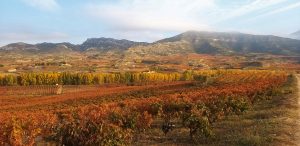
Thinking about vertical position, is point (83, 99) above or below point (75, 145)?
below

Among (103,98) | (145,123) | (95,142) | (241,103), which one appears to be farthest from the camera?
(103,98)

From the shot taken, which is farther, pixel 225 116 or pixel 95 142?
pixel 225 116

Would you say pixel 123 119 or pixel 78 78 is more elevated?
pixel 123 119

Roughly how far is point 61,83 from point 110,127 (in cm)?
11867

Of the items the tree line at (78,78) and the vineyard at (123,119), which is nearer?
the vineyard at (123,119)

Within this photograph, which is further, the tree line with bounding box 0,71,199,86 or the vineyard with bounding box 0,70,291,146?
the tree line with bounding box 0,71,199,86

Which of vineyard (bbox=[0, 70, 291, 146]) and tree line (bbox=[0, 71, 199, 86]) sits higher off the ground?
vineyard (bbox=[0, 70, 291, 146])

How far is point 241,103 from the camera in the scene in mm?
35219

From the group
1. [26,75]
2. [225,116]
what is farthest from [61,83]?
[225,116]

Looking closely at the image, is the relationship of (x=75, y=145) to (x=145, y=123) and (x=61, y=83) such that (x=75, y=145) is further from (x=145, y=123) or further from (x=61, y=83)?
(x=61, y=83)

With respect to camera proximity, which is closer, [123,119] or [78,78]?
[123,119]

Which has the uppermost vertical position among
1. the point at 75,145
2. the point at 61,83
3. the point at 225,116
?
the point at 75,145

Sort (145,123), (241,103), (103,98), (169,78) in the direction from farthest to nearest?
(169,78) → (103,98) → (241,103) → (145,123)

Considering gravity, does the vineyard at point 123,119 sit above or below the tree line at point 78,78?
above
